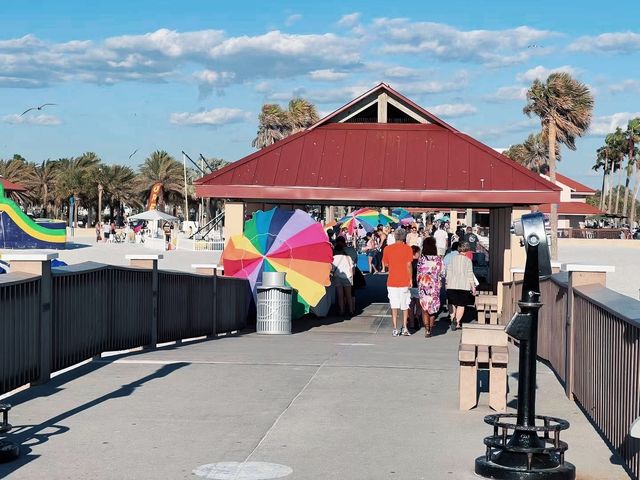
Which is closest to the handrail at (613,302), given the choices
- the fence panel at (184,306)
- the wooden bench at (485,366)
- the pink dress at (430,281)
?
the wooden bench at (485,366)

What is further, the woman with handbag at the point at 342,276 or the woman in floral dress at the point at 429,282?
the woman with handbag at the point at 342,276

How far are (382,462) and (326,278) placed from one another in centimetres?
1250

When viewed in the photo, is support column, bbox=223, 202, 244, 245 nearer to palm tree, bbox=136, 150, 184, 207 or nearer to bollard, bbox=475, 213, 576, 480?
bollard, bbox=475, 213, 576, 480

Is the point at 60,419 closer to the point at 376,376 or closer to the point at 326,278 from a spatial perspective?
the point at 376,376

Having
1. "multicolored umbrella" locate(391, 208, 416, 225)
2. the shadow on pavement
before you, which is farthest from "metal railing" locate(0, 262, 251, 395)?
"multicolored umbrella" locate(391, 208, 416, 225)

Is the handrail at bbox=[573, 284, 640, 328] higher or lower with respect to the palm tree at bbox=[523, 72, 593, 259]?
lower

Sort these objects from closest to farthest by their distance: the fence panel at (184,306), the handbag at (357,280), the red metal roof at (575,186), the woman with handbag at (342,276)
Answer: the fence panel at (184,306) < the woman with handbag at (342,276) < the handbag at (357,280) < the red metal roof at (575,186)

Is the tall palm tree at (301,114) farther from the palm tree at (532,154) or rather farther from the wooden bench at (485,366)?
the wooden bench at (485,366)

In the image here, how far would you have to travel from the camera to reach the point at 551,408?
31.1 ft

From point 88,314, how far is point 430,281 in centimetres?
763

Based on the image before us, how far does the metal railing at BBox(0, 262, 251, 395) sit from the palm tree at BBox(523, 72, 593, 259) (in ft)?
135

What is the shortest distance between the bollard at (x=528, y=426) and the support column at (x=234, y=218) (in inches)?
604

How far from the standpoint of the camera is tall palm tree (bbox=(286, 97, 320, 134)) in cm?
9343

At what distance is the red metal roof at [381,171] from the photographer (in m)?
21.5
